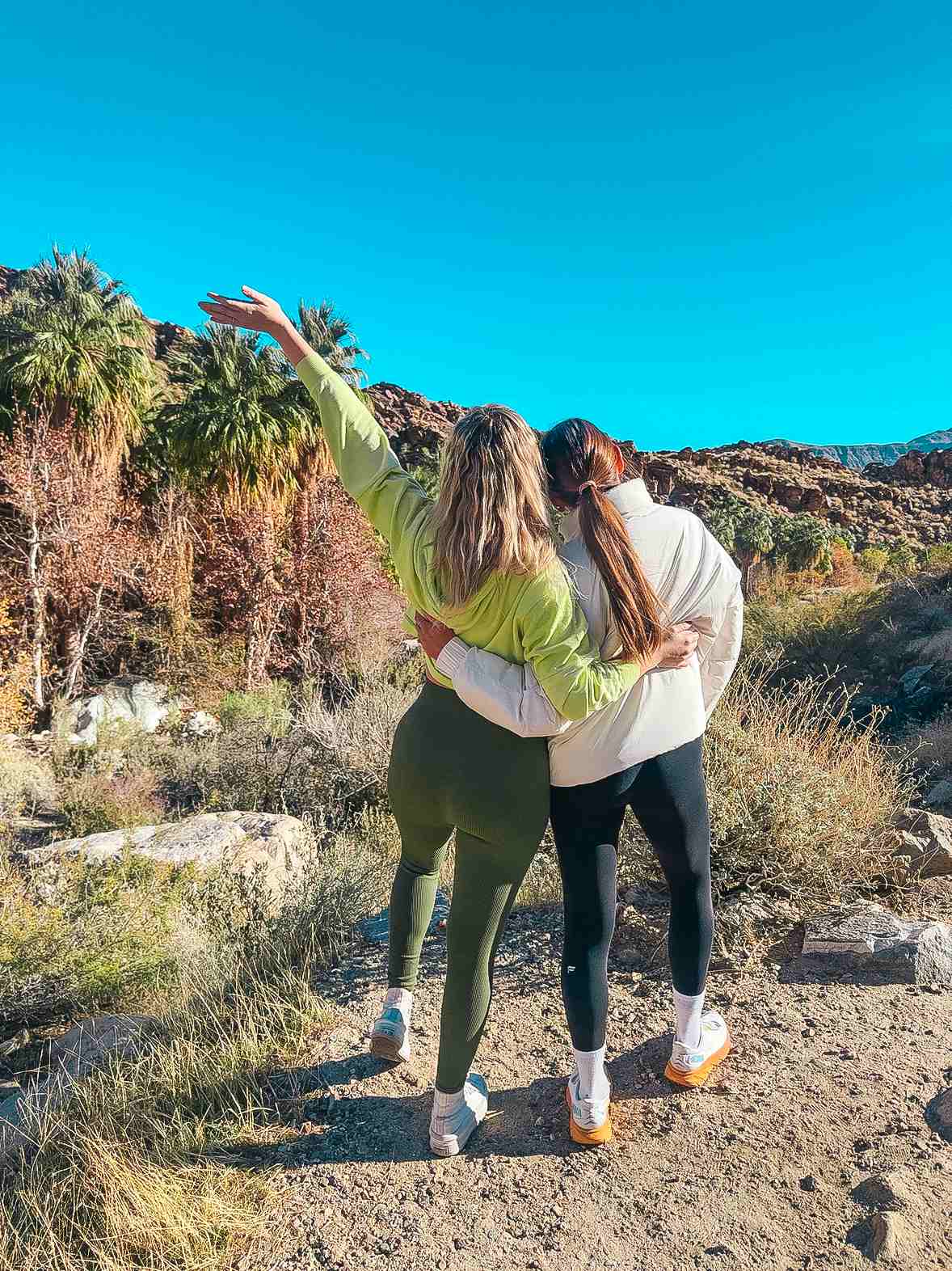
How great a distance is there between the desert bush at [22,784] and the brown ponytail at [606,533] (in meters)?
6.92

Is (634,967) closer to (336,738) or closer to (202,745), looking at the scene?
(336,738)

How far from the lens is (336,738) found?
677cm

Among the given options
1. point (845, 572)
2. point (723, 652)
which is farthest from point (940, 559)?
point (723, 652)

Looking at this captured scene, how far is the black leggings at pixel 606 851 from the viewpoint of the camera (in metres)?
1.78

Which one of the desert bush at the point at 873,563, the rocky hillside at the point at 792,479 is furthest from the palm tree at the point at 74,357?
the rocky hillside at the point at 792,479

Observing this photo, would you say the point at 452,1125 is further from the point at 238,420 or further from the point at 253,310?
the point at 238,420

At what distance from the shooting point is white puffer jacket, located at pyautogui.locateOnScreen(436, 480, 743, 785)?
1609 millimetres

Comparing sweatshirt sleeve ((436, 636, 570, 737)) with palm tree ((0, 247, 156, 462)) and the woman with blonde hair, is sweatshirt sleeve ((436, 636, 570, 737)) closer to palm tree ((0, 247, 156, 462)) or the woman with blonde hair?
the woman with blonde hair

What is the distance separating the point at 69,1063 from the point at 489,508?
2.67m

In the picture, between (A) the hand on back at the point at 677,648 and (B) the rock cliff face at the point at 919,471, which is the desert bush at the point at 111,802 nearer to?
(A) the hand on back at the point at 677,648

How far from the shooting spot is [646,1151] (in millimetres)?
1976

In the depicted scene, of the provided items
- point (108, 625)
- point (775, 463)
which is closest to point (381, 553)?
point (108, 625)

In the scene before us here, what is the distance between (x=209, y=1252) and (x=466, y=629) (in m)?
1.51

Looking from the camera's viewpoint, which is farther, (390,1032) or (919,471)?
(919,471)
